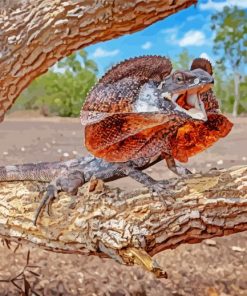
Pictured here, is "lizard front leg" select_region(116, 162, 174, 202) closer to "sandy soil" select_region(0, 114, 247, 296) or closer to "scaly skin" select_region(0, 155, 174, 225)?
"scaly skin" select_region(0, 155, 174, 225)

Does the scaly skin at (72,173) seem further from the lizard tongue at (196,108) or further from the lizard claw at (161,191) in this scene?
the lizard tongue at (196,108)

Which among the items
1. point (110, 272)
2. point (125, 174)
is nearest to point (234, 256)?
point (110, 272)

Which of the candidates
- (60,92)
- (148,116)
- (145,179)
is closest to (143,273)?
(145,179)

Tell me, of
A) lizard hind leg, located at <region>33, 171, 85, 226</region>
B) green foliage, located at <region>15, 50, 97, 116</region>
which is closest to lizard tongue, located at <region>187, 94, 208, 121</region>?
lizard hind leg, located at <region>33, 171, 85, 226</region>

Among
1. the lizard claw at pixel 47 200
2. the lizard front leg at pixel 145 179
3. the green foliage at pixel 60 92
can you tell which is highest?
the lizard front leg at pixel 145 179

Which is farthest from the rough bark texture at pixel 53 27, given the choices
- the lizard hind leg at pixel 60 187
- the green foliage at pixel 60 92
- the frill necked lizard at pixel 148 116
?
the green foliage at pixel 60 92

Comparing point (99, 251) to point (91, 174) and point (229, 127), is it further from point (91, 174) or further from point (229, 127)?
point (229, 127)
